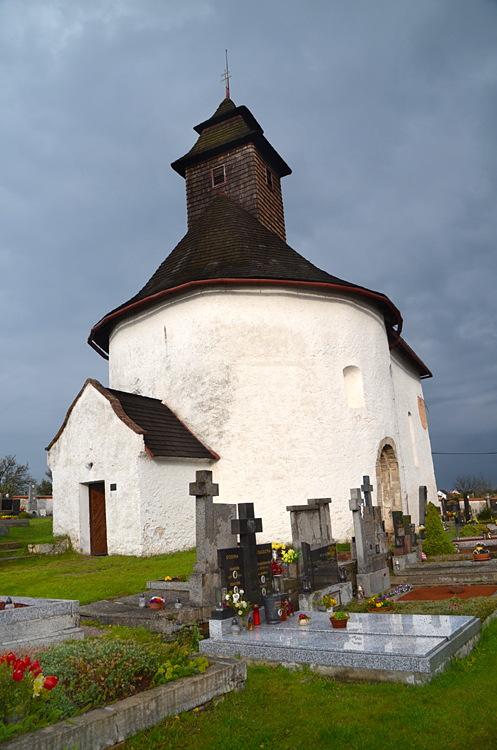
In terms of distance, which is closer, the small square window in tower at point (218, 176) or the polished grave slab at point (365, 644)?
the polished grave slab at point (365, 644)

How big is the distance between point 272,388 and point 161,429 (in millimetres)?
2877

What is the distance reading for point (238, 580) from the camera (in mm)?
6078

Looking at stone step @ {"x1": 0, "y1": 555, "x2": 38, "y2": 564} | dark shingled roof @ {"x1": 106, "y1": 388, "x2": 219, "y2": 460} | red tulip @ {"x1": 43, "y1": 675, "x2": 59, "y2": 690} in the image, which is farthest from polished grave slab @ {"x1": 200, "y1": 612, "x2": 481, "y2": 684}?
stone step @ {"x1": 0, "y1": 555, "x2": 38, "y2": 564}

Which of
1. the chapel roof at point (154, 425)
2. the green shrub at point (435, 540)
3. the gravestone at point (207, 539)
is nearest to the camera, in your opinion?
the gravestone at point (207, 539)

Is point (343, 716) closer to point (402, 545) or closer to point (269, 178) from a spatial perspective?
point (402, 545)

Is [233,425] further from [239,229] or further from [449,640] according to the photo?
[449,640]

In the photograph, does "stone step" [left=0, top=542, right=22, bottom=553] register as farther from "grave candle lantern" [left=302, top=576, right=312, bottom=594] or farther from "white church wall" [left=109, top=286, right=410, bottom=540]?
"grave candle lantern" [left=302, top=576, right=312, bottom=594]

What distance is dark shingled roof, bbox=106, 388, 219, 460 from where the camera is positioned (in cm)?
1212

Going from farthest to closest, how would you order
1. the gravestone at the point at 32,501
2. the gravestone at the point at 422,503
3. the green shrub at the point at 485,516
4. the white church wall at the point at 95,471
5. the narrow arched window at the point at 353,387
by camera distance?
the gravestone at the point at 32,501 → the green shrub at the point at 485,516 → the gravestone at the point at 422,503 → the narrow arched window at the point at 353,387 → the white church wall at the point at 95,471

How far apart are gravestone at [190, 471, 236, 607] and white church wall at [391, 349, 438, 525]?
10.3 meters

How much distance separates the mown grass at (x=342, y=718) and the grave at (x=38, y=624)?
186 centimetres

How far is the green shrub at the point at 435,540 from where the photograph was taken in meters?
11.5

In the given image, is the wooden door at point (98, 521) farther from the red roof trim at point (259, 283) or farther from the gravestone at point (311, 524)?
the gravestone at point (311, 524)

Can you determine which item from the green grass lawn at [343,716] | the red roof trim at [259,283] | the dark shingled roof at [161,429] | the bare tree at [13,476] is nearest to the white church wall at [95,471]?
the dark shingled roof at [161,429]
